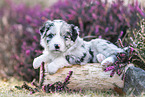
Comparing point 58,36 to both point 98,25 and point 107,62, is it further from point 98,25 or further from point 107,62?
point 98,25

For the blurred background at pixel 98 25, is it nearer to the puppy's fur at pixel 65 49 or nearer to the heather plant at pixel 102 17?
the heather plant at pixel 102 17

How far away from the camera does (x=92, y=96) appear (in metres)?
3.73

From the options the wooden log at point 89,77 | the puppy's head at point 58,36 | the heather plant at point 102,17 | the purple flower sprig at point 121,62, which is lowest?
the wooden log at point 89,77

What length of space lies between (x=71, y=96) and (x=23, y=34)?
5.06 m

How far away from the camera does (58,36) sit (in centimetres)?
398

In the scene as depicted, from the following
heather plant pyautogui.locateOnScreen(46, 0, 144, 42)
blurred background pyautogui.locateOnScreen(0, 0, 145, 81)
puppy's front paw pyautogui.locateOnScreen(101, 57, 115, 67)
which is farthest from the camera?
heather plant pyautogui.locateOnScreen(46, 0, 144, 42)

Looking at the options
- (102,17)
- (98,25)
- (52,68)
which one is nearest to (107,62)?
(52,68)

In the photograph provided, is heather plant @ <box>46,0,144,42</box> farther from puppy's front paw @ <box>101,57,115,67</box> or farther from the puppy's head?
the puppy's head

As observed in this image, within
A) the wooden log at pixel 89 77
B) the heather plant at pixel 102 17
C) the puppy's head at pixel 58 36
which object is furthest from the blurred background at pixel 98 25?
the puppy's head at pixel 58 36

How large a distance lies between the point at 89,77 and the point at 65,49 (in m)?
0.76

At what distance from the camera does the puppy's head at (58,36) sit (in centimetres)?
388

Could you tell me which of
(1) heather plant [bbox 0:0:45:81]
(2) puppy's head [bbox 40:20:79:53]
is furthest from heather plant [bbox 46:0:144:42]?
(2) puppy's head [bbox 40:20:79:53]

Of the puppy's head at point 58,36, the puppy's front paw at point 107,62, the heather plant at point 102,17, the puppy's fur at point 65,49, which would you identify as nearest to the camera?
the puppy's head at point 58,36

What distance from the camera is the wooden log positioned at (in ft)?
13.6
